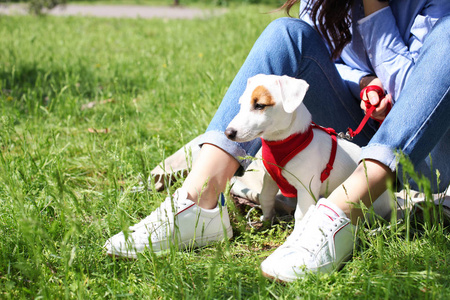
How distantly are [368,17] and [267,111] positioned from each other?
2.10 ft

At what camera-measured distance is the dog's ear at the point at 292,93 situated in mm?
1535

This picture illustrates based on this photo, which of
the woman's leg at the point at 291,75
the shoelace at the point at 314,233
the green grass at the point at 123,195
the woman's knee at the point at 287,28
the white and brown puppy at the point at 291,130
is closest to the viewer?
the green grass at the point at 123,195

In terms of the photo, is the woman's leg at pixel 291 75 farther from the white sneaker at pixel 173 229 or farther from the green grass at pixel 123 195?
the green grass at pixel 123 195

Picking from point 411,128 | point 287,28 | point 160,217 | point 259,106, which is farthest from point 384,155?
point 160,217

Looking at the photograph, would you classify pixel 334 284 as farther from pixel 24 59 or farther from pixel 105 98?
pixel 24 59

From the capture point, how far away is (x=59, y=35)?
6.07 m

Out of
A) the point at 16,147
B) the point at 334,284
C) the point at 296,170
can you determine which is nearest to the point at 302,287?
the point at 334,284

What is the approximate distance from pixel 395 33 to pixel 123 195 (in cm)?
127

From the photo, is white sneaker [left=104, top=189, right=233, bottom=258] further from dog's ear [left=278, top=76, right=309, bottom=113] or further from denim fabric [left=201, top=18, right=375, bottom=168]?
dog's ear [left=278, top=76, right=309, bottom=113]

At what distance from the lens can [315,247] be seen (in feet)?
4.73

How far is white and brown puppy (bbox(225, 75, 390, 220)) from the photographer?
155cm

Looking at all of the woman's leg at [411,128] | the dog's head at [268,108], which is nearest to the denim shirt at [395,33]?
the woman's leg at [411,128]

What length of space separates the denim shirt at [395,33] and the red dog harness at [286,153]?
0.37 m

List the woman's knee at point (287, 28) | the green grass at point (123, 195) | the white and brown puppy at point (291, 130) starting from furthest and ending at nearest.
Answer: the woman's knee at point (287, 28) < the white and brown puppy at point (291, 130) < the green grass at point (123, 195)
